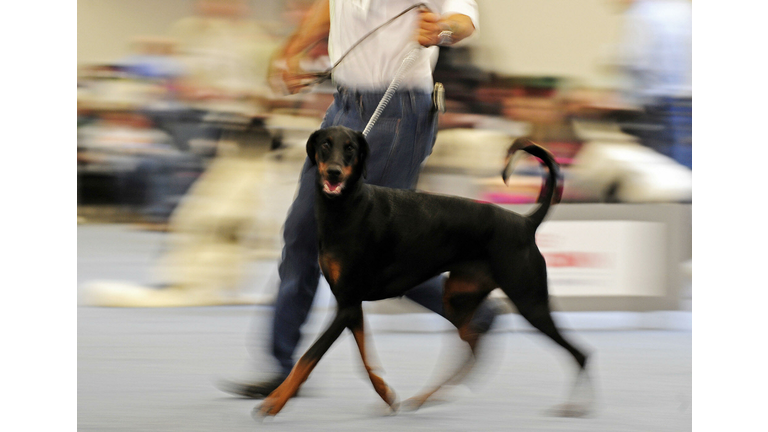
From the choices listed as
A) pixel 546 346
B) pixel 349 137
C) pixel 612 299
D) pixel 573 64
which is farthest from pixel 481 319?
pixel 573 64

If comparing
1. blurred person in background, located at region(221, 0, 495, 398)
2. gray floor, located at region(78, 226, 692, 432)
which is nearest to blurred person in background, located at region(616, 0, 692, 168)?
gray floor, located at region(78, 226, 692, 432)

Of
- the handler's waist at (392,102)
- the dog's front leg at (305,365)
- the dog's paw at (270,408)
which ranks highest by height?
the handler's waist at (392,102)

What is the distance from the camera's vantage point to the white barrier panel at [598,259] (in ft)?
14.5

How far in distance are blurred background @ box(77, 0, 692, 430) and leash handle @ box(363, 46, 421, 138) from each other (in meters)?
1.80

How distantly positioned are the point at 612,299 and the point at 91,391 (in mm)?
2594

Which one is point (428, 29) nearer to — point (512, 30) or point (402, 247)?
point (402, 247)

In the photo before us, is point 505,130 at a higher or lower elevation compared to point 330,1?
lower

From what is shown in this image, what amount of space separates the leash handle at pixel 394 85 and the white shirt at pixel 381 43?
0.07ft

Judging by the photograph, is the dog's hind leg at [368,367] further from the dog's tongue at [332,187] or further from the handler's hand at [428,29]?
the handler's hand at [428,29]

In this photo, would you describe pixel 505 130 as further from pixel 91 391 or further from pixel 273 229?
pixel 91 391

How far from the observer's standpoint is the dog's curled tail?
→ 2.67m

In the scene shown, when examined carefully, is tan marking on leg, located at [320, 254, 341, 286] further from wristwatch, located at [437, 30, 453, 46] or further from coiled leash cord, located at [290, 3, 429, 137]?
wristwatch, located at [437, 30, 453, 46]

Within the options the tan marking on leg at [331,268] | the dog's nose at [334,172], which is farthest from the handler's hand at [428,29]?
the tan marking on leg at [331,268]

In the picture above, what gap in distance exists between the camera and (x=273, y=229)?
5.51 metres
